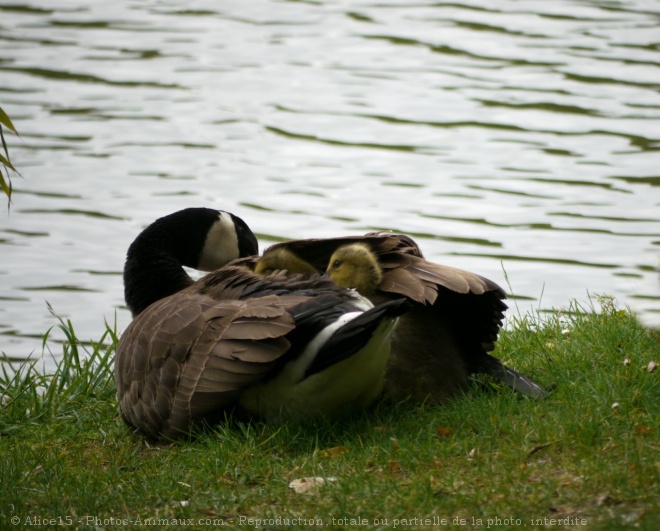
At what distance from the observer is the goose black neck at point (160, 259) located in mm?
6898

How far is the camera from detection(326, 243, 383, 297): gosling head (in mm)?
5738

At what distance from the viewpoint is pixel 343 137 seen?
13.9 metres

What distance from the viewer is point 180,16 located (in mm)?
19359

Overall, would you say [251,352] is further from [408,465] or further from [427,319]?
[427,319]

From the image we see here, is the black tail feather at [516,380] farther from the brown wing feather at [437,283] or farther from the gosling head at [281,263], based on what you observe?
the gosling head at [281,263]

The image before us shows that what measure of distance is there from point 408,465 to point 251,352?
0.92m

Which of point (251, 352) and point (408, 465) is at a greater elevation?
point (251, 352)

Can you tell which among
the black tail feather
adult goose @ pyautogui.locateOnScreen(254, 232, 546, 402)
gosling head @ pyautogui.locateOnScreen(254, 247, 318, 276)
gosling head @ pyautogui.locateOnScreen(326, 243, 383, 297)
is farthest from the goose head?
the black tail feather

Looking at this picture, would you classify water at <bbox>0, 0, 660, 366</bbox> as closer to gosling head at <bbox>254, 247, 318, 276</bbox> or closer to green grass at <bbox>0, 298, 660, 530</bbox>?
green grass at <bbox>0, 298, 660, 530</bbox>

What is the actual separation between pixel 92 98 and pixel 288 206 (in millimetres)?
4747

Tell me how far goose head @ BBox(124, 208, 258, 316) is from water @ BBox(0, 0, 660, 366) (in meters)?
2.14

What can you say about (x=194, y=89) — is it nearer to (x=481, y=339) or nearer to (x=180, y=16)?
(x=180, y=16)

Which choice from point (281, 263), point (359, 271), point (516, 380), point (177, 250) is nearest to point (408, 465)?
point (516, 380)

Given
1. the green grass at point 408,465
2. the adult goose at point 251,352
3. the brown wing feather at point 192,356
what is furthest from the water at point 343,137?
the brown wing feather at point 192,356
